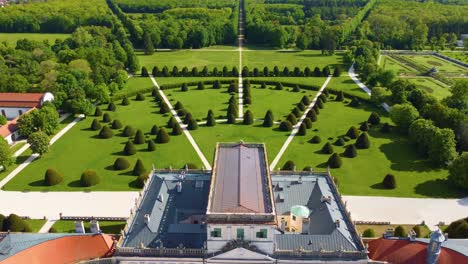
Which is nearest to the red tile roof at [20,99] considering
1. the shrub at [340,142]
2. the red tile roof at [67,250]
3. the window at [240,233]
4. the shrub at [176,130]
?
the shrub at [176,130]

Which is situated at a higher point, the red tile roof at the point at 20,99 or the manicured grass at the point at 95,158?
the red tile roof at the point at 20,99

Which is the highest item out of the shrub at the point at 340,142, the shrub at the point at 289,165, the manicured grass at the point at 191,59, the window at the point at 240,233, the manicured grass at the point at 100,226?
the window at the point at 240,233

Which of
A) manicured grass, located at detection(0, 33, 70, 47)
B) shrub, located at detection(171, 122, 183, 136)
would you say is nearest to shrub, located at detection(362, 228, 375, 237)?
shrub, located at detection(171, 122, 183, 136)

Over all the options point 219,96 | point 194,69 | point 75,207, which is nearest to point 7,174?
point 75,207

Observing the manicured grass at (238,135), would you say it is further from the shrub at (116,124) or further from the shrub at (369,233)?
the shrub at (369,233)

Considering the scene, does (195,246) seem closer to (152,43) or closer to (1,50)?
(1,50)
